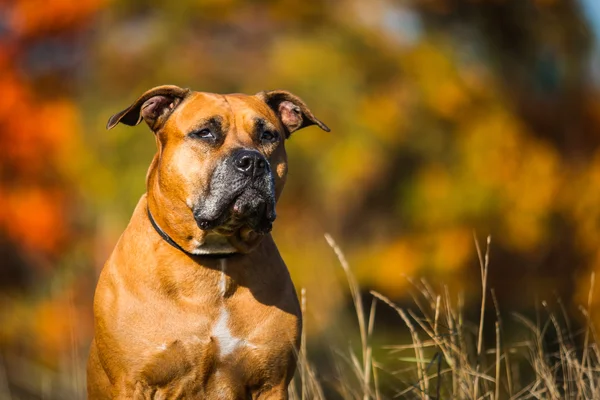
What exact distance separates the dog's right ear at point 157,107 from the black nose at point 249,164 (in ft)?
2.02

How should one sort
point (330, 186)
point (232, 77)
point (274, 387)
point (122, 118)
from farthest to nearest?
point (232, 77), point (330, 186), point (122, 118), point (274, 387)

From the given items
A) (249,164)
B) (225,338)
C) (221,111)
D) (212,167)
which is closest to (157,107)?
(221,111)

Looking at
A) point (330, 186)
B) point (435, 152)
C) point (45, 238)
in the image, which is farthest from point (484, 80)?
point (45, 238)

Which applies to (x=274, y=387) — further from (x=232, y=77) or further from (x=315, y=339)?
(x=232, y=77)

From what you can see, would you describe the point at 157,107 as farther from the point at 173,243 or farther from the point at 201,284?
the point at 201,284

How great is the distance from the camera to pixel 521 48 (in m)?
20.0

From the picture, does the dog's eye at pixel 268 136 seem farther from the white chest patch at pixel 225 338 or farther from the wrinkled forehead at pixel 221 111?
the white chest patch at pixel 225 338

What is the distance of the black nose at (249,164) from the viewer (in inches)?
172

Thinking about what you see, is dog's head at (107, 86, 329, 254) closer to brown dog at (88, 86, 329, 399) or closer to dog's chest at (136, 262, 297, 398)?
brown dog at (88, 86, 329, 399)

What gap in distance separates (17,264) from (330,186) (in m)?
9.80

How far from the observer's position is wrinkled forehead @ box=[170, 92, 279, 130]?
182 inches

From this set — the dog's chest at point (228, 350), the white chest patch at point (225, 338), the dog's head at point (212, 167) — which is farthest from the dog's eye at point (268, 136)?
the white chest patch at point (225, 338)

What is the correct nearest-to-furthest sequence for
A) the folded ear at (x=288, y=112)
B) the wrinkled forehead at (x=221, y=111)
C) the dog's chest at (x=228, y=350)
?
the dog's chest at (x=228, y=350)
the wrinkled forehead at (x=221, y=111)
the folded ear at (x=288, y=112)

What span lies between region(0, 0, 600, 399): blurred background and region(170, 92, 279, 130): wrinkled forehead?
9427 mm
